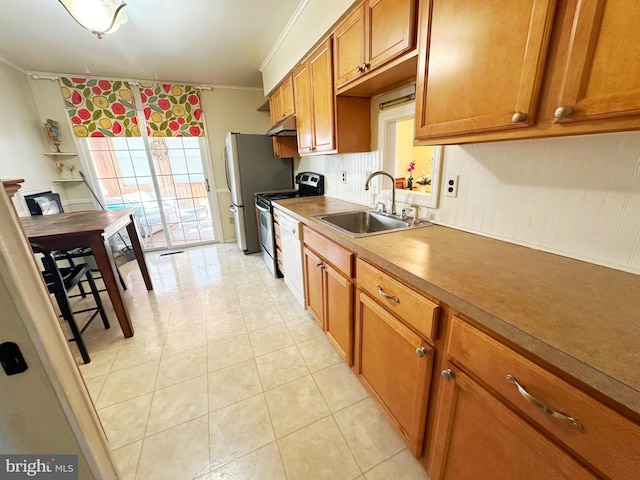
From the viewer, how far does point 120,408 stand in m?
1.45

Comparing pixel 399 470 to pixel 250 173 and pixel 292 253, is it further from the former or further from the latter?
pixel 250 173

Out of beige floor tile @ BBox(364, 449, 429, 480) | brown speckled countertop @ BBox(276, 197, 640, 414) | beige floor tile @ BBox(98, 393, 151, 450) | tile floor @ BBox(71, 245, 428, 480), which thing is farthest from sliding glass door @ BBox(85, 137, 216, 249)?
beige floor tile @ BBox(364, 449, 429, 480)

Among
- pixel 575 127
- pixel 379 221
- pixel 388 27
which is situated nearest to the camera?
pixel 575 127

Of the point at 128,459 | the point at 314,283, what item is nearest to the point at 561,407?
the point at 314,283

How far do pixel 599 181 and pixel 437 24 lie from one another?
834 millimetres

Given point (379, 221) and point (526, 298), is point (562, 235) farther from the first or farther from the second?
point (379, 221)

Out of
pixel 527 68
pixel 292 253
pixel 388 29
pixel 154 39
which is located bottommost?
pixel 292 253

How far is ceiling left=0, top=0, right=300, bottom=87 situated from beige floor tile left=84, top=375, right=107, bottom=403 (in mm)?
2615

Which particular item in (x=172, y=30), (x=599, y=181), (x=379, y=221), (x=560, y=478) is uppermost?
(x=172, y=30)

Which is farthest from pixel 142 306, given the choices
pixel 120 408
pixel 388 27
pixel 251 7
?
pixel 388 27

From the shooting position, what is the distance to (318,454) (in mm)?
1187

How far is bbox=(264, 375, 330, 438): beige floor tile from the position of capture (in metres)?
1.33

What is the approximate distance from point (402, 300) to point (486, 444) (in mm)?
470

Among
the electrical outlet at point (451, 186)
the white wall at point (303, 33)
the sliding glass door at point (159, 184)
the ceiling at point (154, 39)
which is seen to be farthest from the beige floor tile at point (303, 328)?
the sliding glass door at point (159, 184)
